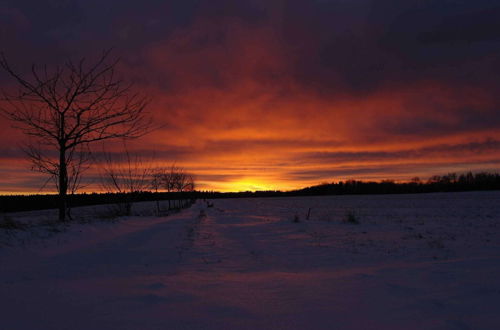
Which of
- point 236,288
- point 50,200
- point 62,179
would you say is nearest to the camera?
point 236,288

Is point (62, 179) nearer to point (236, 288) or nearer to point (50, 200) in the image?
point (236, 288)

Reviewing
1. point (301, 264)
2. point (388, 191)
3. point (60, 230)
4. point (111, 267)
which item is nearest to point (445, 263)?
point (301, 264)

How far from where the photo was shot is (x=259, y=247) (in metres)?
9.39

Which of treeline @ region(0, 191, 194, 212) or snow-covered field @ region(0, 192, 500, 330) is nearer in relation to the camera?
snow-covered field @ region(0, 192, 500, 330)

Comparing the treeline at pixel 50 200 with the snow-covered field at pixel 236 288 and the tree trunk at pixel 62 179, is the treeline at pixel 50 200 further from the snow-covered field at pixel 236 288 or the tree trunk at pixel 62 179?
the snow-covered field at pixel 236 288

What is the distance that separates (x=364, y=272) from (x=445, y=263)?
2005 millimetres

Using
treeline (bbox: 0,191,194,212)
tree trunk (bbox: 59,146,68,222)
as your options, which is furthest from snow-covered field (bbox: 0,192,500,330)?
treeline (bbox: 0,191,194,212)

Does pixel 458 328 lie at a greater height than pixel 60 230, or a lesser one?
lesser


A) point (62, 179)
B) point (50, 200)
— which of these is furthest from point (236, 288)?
point (50, 200)

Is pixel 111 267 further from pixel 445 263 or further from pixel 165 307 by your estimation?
pixel 445 263

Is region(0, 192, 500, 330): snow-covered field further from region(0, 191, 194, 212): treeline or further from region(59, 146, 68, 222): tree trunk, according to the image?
region(0, 191, 194, 212): treeline

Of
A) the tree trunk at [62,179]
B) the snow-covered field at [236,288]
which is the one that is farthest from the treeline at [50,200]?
the snow-covered field at [236,288]

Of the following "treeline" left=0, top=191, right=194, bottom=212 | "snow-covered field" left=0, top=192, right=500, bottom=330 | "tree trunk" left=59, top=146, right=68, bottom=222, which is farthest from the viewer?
"treeline" left=0, top=191, right=194, bottom=212

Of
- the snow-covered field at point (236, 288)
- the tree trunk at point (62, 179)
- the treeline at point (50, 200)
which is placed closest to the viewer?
the snow-covered field at point (236, 288)
